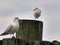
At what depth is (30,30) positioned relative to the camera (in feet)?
22.3

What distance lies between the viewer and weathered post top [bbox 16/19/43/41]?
6.86 meters

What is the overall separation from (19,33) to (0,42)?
1500 millimetres

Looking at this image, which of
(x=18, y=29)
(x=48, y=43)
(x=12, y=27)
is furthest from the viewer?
(x=12, y=27)

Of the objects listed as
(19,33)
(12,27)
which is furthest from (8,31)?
(19,33)

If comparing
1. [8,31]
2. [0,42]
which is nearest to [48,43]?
[0,42]

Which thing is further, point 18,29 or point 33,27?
point 18,29

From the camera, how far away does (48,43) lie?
19.9ft

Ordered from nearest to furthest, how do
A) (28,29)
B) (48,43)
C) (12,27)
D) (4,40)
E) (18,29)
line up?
(4,40)
(48,43)
(28,29)
(18,29)
(12,27)

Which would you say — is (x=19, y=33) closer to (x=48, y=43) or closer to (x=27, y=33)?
(x=27, y=33)

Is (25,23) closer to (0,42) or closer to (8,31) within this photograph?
(8,31)

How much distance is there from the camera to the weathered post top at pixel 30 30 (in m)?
6.86

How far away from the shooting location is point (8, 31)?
25.7 feet

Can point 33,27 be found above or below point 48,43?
above

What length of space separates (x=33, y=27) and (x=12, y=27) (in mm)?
1344
